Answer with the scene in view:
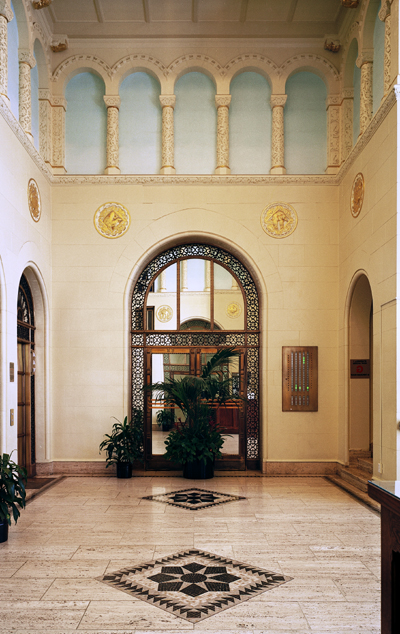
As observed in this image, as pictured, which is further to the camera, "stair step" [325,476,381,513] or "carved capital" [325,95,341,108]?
"carved capital" [325,95,341,108]

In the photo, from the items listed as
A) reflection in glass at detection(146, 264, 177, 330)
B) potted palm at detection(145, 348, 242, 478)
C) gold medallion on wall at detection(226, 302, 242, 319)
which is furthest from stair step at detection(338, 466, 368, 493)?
reflection in glass at detection(146, 264, 177, 330)

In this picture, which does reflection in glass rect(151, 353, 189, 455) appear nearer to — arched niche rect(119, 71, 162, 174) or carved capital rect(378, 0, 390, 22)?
arched niche rect(119, 71, 162, 174)

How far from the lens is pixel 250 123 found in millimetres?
10688

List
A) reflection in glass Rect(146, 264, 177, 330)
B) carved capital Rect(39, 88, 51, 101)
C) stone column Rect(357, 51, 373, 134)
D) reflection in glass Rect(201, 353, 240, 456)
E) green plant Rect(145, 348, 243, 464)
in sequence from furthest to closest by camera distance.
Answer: reflection in glass Rect(146, 264, 177, 330)
reflection in glass Rect(201, 353, 240, 456)
carved capital Rect(39, 88, 51, 101)
green plant Rect(145, 348, 243, 464)
stone column Rect(357, 51, 373, 134)

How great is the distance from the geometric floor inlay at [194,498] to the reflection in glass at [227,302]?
3196 millimetres

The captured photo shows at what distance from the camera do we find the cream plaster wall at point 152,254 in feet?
33.5

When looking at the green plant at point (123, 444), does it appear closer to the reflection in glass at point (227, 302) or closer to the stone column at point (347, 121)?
the reflection in glass at point (227, 302)

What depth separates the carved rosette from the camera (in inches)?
352

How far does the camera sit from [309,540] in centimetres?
616

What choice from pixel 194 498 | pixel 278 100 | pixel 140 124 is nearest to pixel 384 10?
pixel 278 100

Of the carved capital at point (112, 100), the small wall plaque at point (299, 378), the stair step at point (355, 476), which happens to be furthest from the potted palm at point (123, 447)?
the carved capital at point (112, 100)

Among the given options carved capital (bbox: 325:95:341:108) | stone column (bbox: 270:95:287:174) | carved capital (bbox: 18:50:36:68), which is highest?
carved capital (bbox: 18:50:36:68)

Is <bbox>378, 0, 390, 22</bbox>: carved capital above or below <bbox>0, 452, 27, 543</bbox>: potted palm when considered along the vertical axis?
above

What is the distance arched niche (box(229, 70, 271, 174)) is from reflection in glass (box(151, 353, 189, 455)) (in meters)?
3.57
